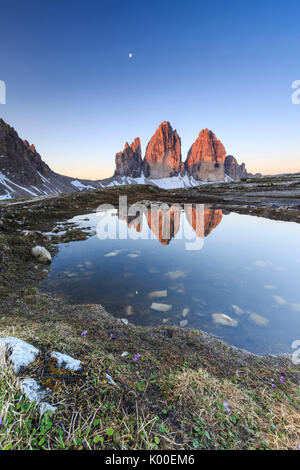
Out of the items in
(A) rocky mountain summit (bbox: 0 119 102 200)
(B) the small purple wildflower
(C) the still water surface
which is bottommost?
(C) the still water surface

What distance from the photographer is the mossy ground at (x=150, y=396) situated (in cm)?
198

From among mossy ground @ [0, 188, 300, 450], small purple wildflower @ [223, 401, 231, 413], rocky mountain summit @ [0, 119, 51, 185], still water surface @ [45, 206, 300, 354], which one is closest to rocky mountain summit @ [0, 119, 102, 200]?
rocky mountain summit @ [0, 119, 51, 185]

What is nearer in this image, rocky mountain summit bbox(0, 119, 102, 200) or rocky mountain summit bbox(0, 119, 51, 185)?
rocky mountain summit bbox(0, 119, 102, 200)

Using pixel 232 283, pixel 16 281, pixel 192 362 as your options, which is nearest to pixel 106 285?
pixel 16 281

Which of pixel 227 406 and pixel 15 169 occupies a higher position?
pixel 15 169

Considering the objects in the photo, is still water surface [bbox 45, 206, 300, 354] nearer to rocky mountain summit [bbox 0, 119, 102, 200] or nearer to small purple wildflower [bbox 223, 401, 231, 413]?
small purple wildflower [bbox 223, 401, 231, 413]

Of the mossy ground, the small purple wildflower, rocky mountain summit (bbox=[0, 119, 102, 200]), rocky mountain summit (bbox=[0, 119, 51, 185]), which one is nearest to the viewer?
the mossy ground

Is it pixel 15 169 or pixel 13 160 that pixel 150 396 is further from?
pixel 13 160

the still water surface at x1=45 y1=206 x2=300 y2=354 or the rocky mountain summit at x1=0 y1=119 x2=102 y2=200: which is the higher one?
the rocky mountain summit at x1=0 y1=119 x2=102 y2=200

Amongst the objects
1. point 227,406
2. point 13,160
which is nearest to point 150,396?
point 227,406

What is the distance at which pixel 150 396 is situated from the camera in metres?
2.94

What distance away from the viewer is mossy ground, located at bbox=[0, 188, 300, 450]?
1977mm

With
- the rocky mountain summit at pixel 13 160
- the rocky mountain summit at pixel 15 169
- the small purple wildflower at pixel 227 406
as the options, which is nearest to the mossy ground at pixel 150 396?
the small purple wildflower at pixel 227 406
